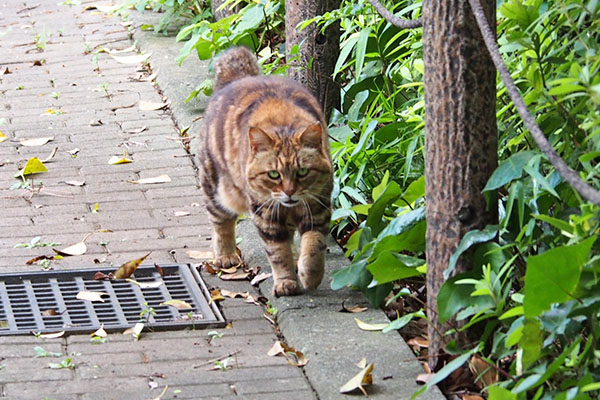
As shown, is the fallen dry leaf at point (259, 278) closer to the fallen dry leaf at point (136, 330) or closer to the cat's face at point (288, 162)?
the cat's face at point (288, 162)

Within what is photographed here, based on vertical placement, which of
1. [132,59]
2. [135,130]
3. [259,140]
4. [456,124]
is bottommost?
[132,59]

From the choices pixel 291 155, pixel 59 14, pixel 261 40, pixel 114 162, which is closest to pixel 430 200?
pixel 291 155

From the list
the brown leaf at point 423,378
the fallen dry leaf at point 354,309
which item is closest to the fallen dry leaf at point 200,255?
the fallen dry leaf at point 354,309

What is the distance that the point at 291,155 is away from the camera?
473 cm

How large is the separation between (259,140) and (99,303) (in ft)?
3.70

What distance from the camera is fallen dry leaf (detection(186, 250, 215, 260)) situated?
533 cm

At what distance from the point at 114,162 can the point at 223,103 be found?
57.4 inches

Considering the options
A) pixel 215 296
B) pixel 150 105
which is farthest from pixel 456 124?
pixel 150 105

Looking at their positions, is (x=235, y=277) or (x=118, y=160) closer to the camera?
(x=235, y=277)

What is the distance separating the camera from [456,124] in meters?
3.55

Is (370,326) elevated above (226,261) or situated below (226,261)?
above

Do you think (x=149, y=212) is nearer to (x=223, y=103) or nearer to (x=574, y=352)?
(x=223, y=103)

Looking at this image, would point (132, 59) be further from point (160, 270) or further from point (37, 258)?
point (160, 270)

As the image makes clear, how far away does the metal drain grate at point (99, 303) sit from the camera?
14.7 ft
